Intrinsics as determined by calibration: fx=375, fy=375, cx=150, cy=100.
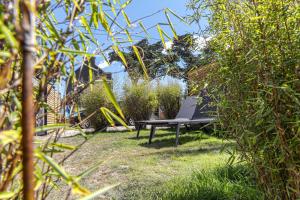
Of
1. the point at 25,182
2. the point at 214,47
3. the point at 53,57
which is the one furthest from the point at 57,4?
the point at 214,47

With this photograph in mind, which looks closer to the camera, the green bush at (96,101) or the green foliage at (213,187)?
the green foliage at (213,187)

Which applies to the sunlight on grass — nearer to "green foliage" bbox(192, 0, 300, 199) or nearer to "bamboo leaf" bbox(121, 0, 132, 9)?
"green foliage" bbox(192, 0, 300, 199)

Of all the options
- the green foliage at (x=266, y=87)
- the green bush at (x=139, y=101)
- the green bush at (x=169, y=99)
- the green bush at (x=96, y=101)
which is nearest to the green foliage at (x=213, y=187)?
the green foliage at (x=266, y=87)

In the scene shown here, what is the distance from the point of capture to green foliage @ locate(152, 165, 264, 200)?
→ 2.88m

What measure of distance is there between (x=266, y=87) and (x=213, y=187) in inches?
55.3

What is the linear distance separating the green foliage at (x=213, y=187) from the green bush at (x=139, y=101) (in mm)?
11198

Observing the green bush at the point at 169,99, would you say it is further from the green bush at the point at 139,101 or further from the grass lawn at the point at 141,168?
the grass lawn at the point at 141,168

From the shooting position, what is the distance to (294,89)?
199 centimetres

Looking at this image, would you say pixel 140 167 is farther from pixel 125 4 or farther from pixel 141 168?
pixel 125 4

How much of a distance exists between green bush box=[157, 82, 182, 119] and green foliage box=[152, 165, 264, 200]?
1171cm

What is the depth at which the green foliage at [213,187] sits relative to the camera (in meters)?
2.88

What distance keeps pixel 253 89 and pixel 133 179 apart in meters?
2.32

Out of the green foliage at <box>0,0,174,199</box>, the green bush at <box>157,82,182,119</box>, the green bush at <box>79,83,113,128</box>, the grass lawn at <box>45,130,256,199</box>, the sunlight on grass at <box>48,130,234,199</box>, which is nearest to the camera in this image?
the green foliage at <box>0,0,174,199</box>

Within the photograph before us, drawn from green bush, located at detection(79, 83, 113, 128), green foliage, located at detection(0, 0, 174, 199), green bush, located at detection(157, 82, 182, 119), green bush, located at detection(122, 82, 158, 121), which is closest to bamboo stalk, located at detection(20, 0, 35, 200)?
green foliage, located at detection(0, 0, 174, 199)
